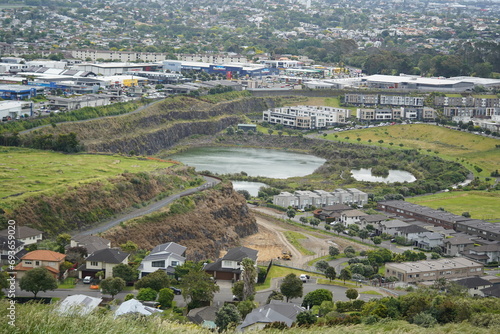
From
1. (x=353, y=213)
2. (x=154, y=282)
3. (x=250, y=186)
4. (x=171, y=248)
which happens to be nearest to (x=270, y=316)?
(x=154, y=282)

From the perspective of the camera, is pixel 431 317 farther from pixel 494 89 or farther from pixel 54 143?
pixel 494 89

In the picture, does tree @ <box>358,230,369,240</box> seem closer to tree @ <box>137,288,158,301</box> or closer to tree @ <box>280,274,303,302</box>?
tree @ <box>280,274,303,302</box>

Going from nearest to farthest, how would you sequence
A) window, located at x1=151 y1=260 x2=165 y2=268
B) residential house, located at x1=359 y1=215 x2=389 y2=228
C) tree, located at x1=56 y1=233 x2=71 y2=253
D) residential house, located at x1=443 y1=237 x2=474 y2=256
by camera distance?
window, located at x1=151 y1=260 x2=165 y2=268, tree, located at x1=56 y1=233 x2=71 y2=253, residential house, located at x1=443 y1=237 x2=474 y2=256, residential house, located at x1=359 y1=215 x2=389 y2=228

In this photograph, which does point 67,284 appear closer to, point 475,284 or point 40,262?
point 40,262

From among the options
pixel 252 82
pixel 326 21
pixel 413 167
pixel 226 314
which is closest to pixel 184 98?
pixel 252 82

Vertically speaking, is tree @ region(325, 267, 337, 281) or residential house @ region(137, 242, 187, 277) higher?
residential house @ region(137, 242, 187, 277)

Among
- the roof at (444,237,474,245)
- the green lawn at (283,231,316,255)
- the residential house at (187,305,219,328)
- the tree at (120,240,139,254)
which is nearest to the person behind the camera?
the residential house at (187,305,219,328)

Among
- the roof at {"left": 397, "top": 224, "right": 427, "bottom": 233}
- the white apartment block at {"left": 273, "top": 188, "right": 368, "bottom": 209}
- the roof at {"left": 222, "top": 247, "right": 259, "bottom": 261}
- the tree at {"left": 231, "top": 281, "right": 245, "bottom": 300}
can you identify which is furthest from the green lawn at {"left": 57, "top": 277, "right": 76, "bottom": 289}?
the white apartment block at {"left": 273, "top": 188, "right": 368, "bottom": 209}
